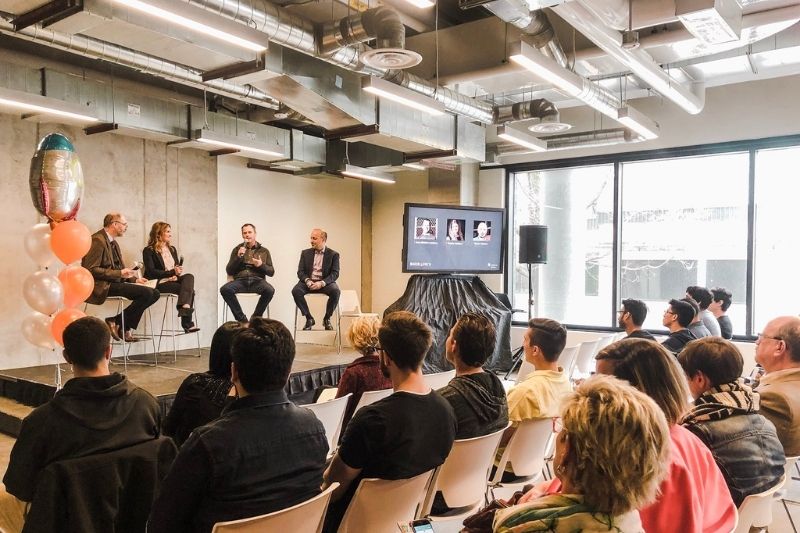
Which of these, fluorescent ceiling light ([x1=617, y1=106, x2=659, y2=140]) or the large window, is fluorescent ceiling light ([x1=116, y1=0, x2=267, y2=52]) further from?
the large window

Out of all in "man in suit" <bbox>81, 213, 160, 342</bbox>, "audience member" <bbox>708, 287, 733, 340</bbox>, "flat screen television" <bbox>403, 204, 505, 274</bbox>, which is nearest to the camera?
"man in suit" <bbox>81, 213, 160, 342</bbox>

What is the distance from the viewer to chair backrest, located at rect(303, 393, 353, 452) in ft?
8.97

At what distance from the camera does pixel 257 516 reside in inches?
63.5

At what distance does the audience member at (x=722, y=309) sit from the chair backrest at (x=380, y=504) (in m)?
5.10

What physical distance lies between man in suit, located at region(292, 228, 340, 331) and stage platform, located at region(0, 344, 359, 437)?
1.76ft

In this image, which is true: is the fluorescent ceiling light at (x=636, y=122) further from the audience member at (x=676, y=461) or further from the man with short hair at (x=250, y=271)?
the audience member at (x=676, y=461)

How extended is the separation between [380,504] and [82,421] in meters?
1.03

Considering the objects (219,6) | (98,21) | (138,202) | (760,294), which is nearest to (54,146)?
(98,21)

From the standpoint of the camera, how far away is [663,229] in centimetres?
824

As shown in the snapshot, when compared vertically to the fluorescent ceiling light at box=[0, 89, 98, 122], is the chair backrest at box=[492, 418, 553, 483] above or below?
below

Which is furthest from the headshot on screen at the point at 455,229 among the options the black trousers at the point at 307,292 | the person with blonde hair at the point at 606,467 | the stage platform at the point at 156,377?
the person with blonde hair at the point at 606,467

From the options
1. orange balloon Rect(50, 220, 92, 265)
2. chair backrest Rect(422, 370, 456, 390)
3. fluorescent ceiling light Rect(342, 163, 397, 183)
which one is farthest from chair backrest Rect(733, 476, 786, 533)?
fluorescent ceiling light Rect(342, 163, 397, 183)

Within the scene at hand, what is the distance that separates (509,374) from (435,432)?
234 inches

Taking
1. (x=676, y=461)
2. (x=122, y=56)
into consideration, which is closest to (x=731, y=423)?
(x=676, y=461)
